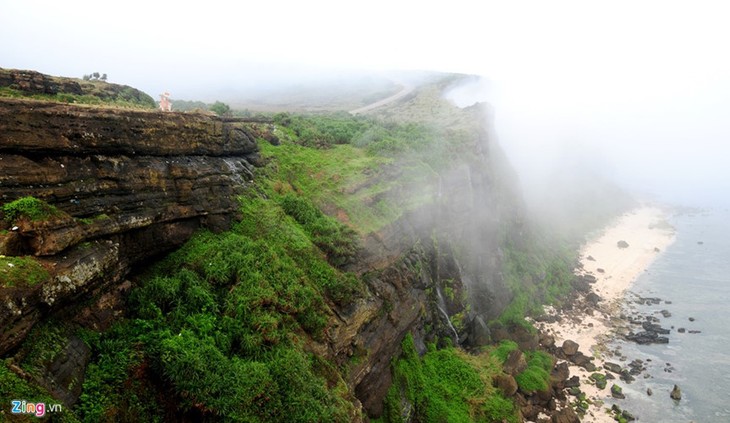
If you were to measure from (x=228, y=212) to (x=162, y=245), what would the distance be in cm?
398

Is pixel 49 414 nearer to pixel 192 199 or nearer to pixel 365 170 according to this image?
pixel 192 199

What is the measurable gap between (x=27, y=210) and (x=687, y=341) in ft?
190

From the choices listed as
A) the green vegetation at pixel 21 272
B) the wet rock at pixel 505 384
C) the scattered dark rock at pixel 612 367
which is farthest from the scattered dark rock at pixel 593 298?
the green vegetation at pixel 21 272

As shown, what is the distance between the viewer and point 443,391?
2517 cm

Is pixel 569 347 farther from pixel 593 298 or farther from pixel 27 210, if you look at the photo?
pixel 27 210

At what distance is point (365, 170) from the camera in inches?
1324

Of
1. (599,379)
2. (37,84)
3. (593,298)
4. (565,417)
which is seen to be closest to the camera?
(37,84)

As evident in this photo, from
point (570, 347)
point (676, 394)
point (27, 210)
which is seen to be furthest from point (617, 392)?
point (27, 210)

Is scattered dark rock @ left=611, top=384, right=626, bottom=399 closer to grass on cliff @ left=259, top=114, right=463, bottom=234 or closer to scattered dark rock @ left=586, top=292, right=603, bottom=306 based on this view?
scattered dark rock @ left=586, top=292, right=603, bottom=306

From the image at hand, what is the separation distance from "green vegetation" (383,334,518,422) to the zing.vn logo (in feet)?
52.5

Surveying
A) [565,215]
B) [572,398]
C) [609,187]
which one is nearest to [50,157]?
[572,398]

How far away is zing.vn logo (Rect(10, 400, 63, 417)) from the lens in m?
9.26

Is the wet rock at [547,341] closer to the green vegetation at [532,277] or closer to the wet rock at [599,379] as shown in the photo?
the green vegetation at [532,277]

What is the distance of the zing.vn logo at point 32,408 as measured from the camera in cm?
926
